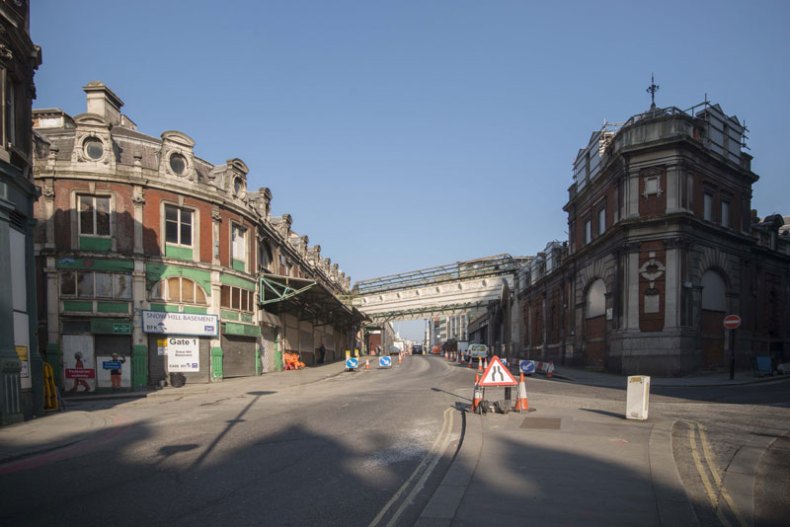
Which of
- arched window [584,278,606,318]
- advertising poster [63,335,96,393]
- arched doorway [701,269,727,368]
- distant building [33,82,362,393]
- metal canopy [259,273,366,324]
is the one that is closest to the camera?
advertising poster [63,335,96,393]

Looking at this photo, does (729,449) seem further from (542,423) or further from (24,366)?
(24,366)

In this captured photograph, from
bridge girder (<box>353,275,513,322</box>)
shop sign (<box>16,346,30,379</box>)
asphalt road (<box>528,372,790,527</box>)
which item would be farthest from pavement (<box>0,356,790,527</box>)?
bridge girder (<box>353,275,513,322</box>)

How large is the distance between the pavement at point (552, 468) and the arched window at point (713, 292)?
2162cm

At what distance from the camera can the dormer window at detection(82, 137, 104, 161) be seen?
80.1 feet

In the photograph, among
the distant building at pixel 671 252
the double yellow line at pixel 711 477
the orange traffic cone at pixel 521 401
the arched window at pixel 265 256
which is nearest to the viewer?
the double yellow line at pixel 711 477

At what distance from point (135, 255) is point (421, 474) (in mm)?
21519

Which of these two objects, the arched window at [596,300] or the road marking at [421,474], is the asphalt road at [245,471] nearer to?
the road marking at [421,474]

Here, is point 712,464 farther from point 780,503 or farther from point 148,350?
point 148,350

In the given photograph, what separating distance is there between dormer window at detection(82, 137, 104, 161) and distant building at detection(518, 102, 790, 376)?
2659 cm

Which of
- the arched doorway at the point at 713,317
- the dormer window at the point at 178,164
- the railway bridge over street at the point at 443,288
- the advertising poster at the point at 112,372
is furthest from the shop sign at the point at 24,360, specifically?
the railway bridge over street at the point at 443,288

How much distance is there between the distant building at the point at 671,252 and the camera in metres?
28.4

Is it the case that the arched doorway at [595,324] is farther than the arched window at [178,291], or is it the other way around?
the arched doorway at [595,324]

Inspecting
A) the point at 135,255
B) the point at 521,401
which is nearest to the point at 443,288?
the point at 135,255

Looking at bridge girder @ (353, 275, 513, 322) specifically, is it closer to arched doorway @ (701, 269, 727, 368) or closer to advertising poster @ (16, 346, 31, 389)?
arched doorway @ (701, 269, 727, 368)
